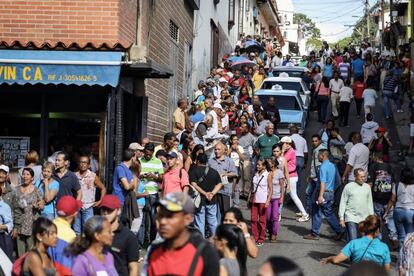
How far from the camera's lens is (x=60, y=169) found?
1285 centimetres

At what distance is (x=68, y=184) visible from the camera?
12.8m

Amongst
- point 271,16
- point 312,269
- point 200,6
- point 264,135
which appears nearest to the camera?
point 312,269

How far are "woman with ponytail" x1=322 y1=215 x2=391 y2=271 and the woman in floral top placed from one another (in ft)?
14.6

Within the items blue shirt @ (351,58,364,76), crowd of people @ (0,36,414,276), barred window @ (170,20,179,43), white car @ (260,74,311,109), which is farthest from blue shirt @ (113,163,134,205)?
blue shirt @ (351,58,364,76)

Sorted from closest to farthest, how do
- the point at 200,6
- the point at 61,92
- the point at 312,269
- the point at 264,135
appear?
the point at 312,269, the point at 61,92, the point at 264,135, the point at 200,6

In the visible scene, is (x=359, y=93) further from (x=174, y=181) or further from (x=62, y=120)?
(x=174, y=181)

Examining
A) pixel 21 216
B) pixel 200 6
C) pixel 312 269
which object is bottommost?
pixel 312 269

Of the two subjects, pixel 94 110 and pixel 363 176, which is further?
pixel 94 110

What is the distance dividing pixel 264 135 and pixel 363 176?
18.6 ft

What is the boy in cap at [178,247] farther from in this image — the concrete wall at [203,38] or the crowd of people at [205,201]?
the concrete wall at [203,38]

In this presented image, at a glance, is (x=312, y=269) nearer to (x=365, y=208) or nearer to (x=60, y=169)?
(x=365, y=208)

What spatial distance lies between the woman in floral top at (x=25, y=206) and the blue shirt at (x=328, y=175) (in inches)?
234

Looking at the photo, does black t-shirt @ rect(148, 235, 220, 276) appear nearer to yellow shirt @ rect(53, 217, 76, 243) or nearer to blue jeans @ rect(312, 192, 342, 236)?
yellow shirt @ rect(53, 217, 76, 243)

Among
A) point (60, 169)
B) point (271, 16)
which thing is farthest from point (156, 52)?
point (271, 16)
